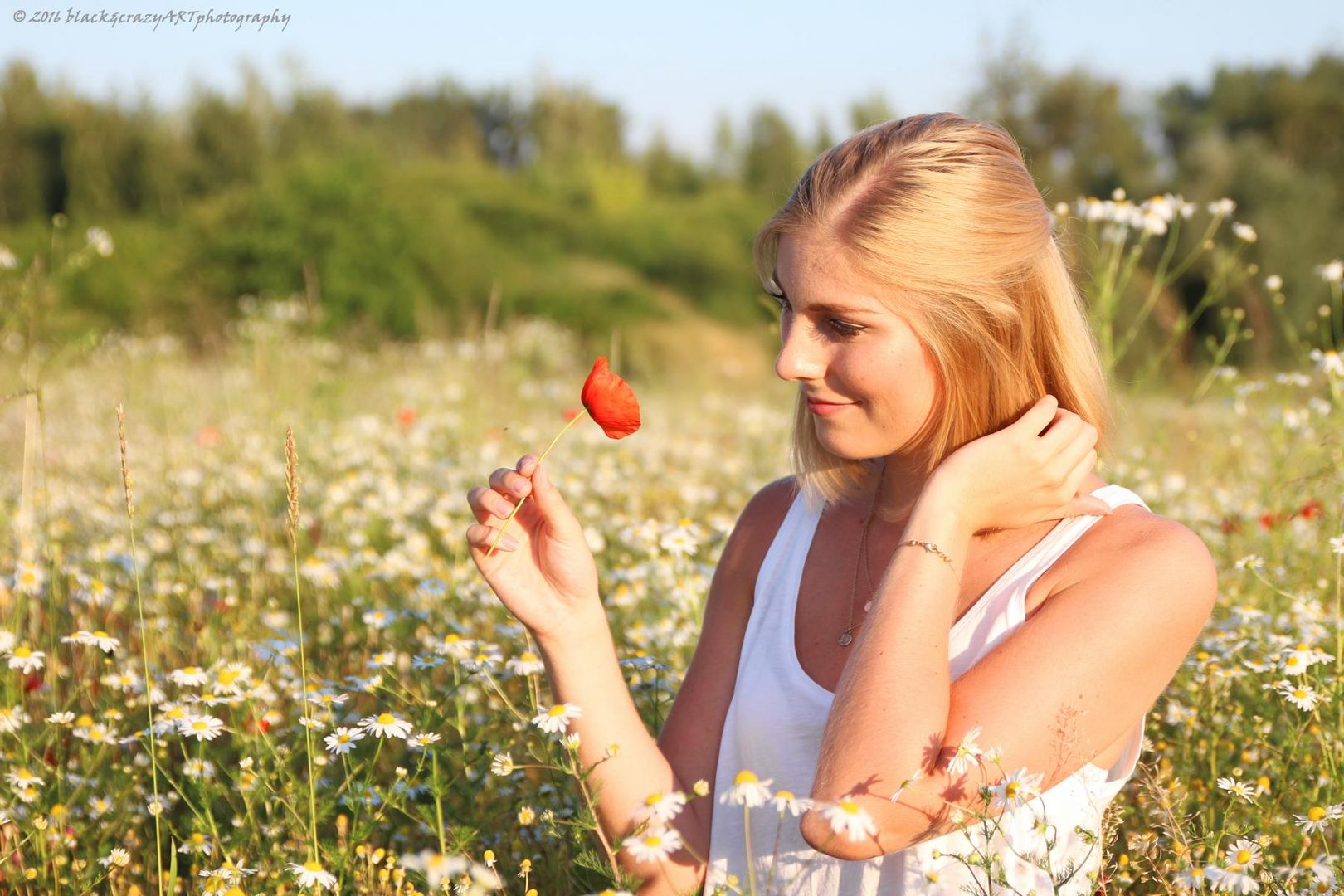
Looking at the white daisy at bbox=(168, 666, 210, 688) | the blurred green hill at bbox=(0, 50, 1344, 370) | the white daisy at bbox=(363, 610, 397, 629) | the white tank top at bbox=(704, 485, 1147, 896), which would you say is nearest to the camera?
the white tank top at bbox=(704, 485, 1147, 896)

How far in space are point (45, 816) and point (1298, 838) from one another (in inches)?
82.8

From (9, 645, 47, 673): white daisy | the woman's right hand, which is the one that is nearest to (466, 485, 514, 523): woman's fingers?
the woman's right hand

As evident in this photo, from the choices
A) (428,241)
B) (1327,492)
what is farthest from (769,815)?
(428,241)

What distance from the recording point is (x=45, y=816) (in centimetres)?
221

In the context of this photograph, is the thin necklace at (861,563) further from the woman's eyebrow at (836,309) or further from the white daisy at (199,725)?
the white daisy at (199,725)

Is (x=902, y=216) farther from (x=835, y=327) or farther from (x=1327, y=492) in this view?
(x=1327, y=492)

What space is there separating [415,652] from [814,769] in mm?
1475

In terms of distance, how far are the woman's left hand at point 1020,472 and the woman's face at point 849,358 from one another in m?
0.15

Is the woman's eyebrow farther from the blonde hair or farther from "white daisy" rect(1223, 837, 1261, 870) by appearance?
"white daisy" rect(1223, 837, 1261, 870)

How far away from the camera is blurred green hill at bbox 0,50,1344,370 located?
15789mm

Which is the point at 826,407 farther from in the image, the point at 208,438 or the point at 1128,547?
the point at 208,438

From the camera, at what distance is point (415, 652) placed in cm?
310

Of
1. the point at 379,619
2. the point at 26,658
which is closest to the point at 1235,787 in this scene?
the point at 379,619

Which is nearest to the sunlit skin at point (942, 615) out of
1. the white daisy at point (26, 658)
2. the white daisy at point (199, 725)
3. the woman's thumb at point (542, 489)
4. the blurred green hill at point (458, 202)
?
the woman's thumb at point (542, 489)
